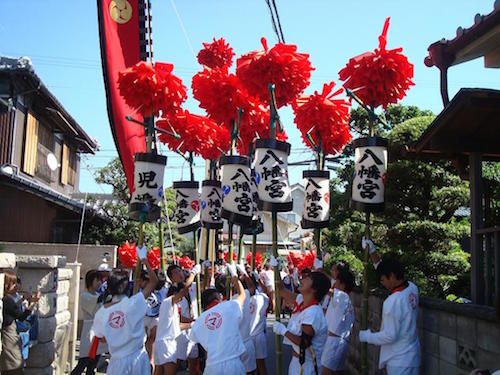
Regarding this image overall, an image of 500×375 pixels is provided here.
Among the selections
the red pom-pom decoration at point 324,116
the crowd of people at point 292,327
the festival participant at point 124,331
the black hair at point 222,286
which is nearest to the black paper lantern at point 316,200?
the red pom-pom decoration at point 324,116

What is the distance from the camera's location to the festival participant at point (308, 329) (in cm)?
601

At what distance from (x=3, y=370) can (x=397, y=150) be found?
23.8 ft

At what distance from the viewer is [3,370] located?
7.43 meters

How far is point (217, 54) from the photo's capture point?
10375mm

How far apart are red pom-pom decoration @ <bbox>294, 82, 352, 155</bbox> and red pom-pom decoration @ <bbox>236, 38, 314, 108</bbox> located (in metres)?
0.89

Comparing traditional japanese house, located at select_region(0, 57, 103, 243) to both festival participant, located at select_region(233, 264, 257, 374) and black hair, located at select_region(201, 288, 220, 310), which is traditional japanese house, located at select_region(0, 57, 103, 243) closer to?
festival participant, located at select_region(233, 264, 257, 374)

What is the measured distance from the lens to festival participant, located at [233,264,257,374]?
7.81 m

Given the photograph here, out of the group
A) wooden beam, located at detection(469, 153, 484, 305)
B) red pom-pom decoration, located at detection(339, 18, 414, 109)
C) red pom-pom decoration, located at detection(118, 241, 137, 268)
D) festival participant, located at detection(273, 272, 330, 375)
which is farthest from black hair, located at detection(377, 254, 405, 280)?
red pom-pom decoration, located at detection(118, 241, 137, 268)

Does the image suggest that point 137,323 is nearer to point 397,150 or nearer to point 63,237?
point 397,150

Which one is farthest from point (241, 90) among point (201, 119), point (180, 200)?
point (180, 200)

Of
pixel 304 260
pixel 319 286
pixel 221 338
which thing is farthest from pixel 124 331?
pixel 304 260

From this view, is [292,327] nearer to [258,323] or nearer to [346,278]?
[346,278]

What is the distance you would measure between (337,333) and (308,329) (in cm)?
196

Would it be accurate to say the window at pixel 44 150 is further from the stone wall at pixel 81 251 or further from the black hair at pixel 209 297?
the black hair at pixel 209 297
